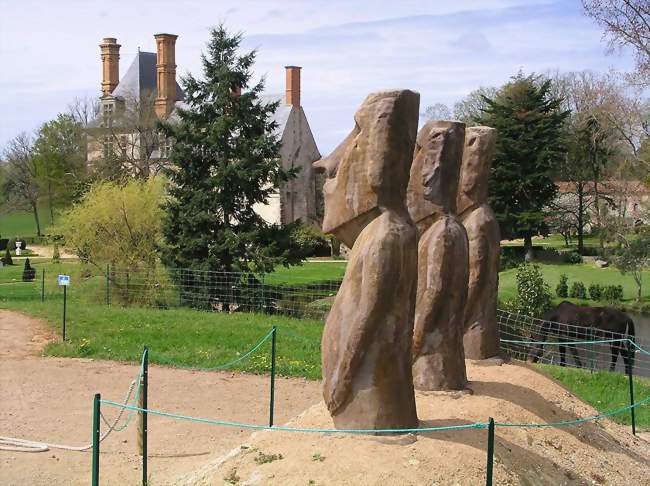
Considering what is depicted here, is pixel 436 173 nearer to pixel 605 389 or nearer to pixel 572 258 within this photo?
pixel 605 389

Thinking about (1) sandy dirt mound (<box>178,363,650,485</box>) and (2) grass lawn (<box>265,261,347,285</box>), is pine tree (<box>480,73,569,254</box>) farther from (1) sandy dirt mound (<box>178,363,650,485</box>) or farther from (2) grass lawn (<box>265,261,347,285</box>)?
(1) sandy dirt mound (<box>178,363,650,485</box>)

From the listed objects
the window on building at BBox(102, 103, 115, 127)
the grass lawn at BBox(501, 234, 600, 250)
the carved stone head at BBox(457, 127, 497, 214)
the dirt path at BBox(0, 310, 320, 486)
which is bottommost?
the dirt path at BBox(0, 310, 320, 486)

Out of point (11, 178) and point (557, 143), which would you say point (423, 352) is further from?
point (11, 178)

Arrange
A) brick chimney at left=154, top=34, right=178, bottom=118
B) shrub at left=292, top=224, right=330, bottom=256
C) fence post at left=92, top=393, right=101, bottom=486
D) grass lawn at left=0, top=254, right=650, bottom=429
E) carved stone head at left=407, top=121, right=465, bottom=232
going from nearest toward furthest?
fence post at left=92, top=393, right=101, bottom=486 → carved stone head at left=407, top=121, right=465, bottom=232 → grass lawn at left=0, top=254, right=650, bottom=429 → shrub at left=292, top=224, right=330, bottom=256 → brick chimney at left=154, top=34, right=178, bottom=118

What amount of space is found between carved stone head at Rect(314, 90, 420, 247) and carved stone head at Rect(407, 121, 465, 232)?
7.77ft

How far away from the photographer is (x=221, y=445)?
1116 cm

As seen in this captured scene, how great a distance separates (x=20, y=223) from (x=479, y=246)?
68.8 metres

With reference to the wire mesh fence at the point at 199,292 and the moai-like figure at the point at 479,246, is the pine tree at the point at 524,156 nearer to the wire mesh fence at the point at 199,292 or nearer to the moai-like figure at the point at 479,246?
the wire mesh fence at the point at 199,292

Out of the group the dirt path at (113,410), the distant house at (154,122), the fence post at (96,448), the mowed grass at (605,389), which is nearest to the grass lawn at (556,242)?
the distant house at (154,122)

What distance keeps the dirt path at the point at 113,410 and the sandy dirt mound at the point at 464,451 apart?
6.18 feet

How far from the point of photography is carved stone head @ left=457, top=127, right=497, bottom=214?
12.2 meters

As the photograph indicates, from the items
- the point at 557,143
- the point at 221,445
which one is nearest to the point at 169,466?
the point at 221,445

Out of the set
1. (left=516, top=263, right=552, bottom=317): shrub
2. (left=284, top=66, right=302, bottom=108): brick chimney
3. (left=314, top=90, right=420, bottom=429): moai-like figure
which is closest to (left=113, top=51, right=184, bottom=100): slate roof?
(left=284, top=66, right=302, bottom=108): brick chimney

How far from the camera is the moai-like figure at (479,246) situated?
1189 centimetres
